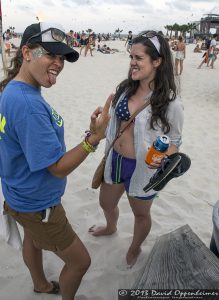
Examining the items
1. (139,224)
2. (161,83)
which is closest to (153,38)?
(161,83)

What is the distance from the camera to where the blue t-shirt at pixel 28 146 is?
4.83 ft

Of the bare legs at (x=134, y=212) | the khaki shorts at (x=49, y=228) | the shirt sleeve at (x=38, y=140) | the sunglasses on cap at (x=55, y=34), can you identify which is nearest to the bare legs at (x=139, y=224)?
the bare legs at (x=134, y=212)

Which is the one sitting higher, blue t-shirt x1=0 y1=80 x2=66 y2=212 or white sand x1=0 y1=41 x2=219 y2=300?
blue t-shirt x1=0 y1=80 x2=66 y2=212

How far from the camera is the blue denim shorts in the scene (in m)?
2.41

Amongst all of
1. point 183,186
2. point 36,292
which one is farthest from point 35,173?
point 183,186

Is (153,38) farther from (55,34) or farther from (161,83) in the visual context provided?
(55,34)

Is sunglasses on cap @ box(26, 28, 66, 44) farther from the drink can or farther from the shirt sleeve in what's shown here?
the drink can

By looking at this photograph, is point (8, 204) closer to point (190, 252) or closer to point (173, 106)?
point (190, 252)

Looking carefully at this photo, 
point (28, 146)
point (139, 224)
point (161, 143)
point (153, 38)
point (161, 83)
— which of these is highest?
point (153, 38)

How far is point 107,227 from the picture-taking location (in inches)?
122

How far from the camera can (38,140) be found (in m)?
1.48

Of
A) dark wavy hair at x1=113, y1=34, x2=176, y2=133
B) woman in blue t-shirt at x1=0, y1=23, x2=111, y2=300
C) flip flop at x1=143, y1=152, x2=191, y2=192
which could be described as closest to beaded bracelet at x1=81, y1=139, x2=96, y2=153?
woman in blue t-shirt at x1=0, y1=23, x2=111, y2=300

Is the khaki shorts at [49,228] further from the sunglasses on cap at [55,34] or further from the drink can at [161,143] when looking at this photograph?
the sunglasses on cap at [55,34]

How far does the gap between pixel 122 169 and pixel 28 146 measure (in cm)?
111
